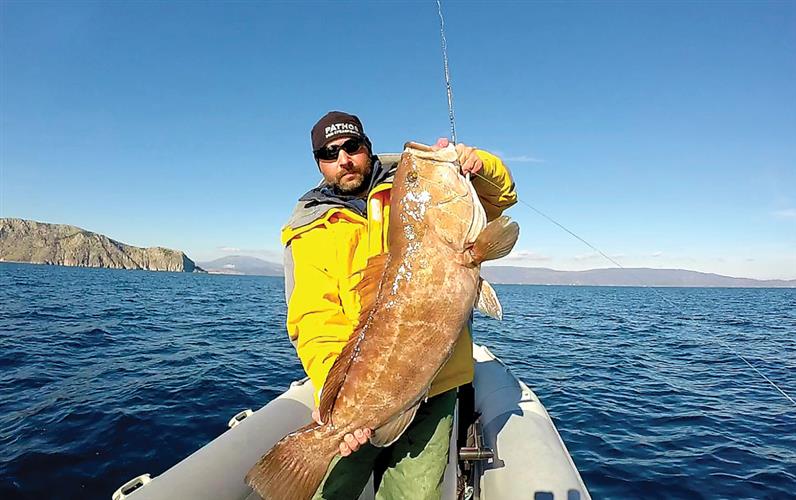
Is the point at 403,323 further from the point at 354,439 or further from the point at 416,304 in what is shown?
the point at 354,439

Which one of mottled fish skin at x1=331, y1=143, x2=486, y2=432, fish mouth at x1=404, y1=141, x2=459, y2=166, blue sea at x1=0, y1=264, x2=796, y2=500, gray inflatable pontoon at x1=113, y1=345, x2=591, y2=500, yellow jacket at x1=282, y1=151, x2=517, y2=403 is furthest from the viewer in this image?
blue sea at x1=0, y1=264, x2=796, y2=500

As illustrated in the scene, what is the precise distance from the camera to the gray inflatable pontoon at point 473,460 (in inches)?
155

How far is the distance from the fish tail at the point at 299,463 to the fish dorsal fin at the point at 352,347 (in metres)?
0.14

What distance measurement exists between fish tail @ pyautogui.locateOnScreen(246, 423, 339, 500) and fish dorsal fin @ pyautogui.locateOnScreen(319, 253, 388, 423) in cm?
14

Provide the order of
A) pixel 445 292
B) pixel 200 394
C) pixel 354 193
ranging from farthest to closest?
pixel 200 394 < pixel 354 193 < pixel 445 292

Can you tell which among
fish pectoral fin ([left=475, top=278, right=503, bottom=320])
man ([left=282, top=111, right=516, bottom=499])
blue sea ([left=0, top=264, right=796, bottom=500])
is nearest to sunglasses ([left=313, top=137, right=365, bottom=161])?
man ([left=282, top=111, right=516, bottom=499])

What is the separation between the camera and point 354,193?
334 centimetres

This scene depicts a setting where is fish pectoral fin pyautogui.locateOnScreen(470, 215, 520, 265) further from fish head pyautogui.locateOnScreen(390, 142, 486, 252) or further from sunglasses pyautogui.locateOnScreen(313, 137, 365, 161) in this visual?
sunglasses pyautogui.locateOnScreen(313, 137, 365, 161)

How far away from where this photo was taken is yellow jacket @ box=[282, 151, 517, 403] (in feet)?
9.48

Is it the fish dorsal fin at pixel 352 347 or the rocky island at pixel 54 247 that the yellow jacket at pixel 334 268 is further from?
the rocky island at pixel 54 247

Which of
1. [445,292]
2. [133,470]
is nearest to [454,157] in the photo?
[445,292]

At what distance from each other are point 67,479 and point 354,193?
659cm

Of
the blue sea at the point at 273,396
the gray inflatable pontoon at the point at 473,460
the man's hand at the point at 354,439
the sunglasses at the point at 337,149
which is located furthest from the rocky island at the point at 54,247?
the man's hand at the point at 354,439

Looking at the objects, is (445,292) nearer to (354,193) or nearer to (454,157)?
(454,157)
